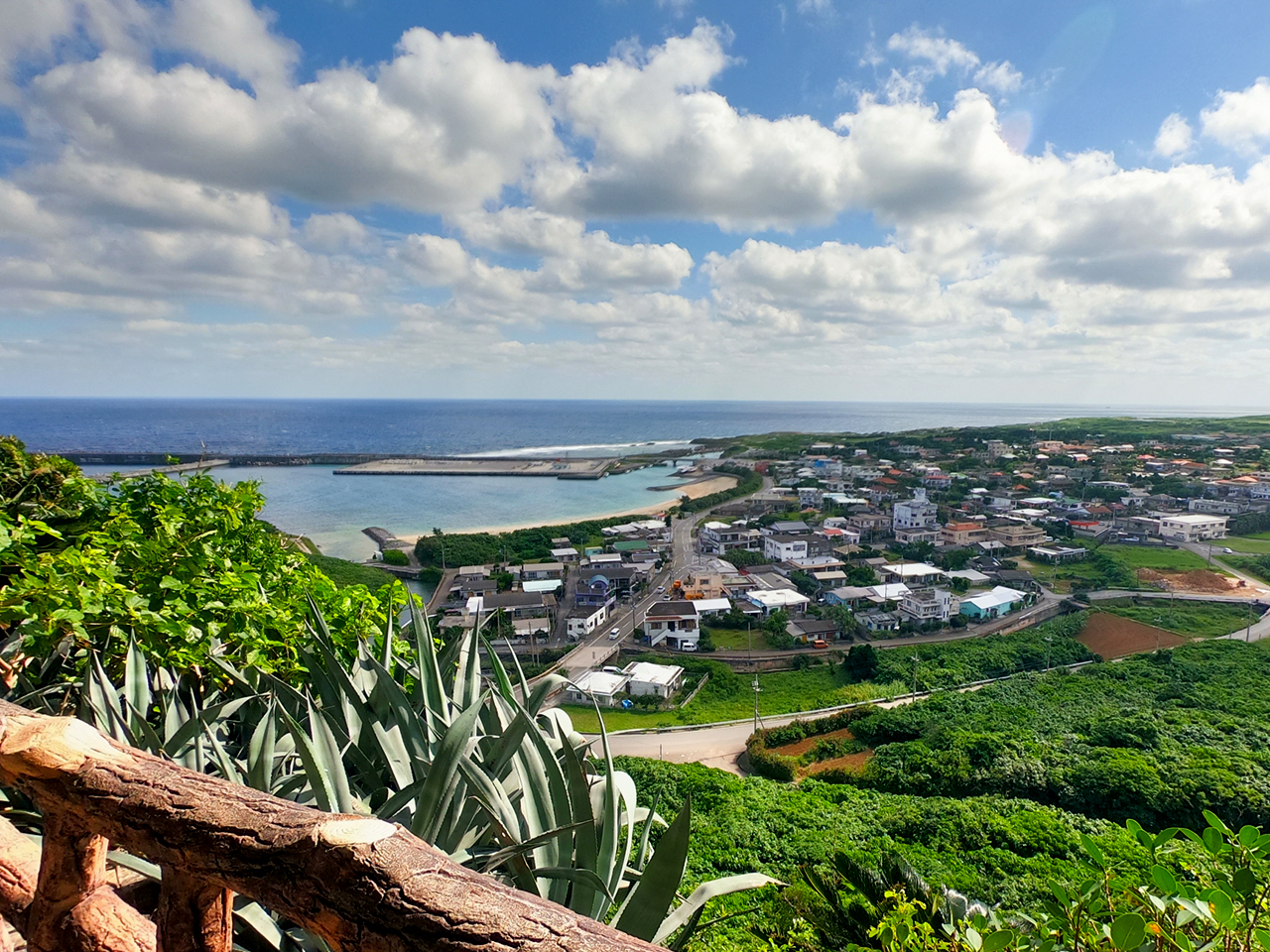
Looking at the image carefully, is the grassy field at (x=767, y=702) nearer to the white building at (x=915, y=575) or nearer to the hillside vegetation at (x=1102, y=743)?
the hillside vegetation at (x=1102, y=743)

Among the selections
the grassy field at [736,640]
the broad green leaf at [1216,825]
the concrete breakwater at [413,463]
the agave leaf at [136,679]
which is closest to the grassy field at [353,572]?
the grassy field at [736,640]

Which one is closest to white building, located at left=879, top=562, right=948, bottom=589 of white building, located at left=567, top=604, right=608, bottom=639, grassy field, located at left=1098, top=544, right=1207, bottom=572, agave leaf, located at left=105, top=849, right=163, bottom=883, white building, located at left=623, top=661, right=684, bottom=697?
grassy field, located at left=1098, top=544, right=1207, bottom=572

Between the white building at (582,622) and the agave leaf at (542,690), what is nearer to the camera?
the agave leaf at (542,690)

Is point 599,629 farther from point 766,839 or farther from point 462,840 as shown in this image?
point 462,840

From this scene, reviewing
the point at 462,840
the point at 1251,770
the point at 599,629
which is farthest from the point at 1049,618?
the point at 462,840

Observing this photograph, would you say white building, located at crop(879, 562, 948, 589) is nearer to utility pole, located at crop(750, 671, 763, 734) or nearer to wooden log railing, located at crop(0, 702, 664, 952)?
utility pole, located at crop(750, 671, 763, 734)

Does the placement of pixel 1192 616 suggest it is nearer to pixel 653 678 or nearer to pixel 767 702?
pixel 767 702
